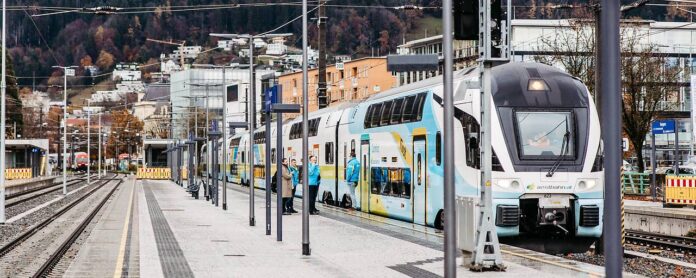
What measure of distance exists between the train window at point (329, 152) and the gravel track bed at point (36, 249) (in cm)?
868

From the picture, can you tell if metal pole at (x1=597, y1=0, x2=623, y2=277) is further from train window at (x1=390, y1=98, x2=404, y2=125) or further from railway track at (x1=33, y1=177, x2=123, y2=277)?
train window at (x1=390, y1=98, x2=404, y2=125)

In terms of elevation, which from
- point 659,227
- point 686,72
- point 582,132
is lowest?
point 659,227

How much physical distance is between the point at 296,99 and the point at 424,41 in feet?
60.7

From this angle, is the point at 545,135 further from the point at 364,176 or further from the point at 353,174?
the point at 353,174

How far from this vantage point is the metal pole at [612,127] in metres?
6.36

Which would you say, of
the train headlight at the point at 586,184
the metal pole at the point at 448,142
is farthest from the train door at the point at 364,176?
the metal pole at the point at 448,142

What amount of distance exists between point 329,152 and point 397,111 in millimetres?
9916

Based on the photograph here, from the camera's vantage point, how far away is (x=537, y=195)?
19.8m

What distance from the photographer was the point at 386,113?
94.2ft

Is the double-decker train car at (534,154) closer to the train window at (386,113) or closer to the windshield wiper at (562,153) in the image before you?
the windshield wiper at (562,153)

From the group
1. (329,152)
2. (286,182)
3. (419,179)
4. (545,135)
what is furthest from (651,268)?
(329,152)

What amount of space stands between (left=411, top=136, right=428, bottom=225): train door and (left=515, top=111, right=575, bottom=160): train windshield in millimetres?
4709

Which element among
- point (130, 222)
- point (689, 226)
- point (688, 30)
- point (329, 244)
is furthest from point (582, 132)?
point (688, 30)

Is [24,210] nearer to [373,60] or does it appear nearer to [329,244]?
[329,244]
